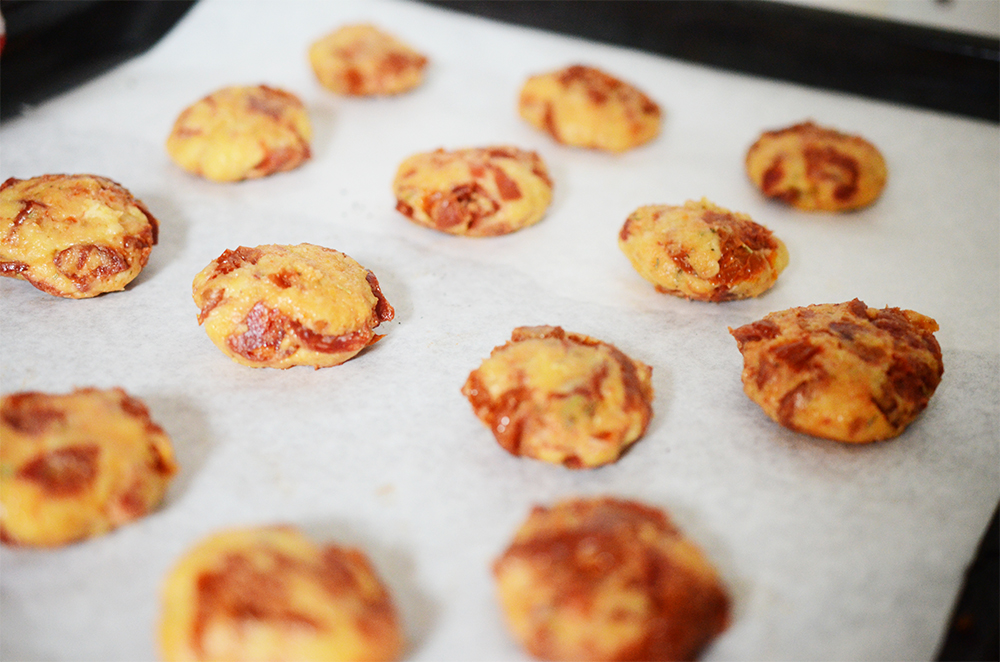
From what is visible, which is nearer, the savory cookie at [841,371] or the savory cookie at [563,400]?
the savory cookie at [563,400]

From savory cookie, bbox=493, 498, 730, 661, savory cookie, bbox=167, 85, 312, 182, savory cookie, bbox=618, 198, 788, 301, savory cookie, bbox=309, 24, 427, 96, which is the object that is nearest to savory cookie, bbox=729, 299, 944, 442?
savory cookie, bbox=618, 198, 788, 301

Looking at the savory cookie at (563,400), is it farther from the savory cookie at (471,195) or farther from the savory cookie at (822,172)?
the savory cookie at (822,172)

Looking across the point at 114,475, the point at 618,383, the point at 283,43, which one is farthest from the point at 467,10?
the point at 114,475

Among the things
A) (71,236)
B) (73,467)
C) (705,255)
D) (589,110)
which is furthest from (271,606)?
(589,110)

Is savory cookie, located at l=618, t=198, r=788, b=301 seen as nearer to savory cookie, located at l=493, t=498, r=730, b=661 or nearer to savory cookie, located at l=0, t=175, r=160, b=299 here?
savory cookie, located at l=493, t=498, r=730, b=661

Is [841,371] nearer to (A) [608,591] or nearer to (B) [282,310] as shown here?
(A) [608,591]

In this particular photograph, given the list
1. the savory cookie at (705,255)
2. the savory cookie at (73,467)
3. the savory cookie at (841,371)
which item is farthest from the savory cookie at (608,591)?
the savory cookie at (705,255)
